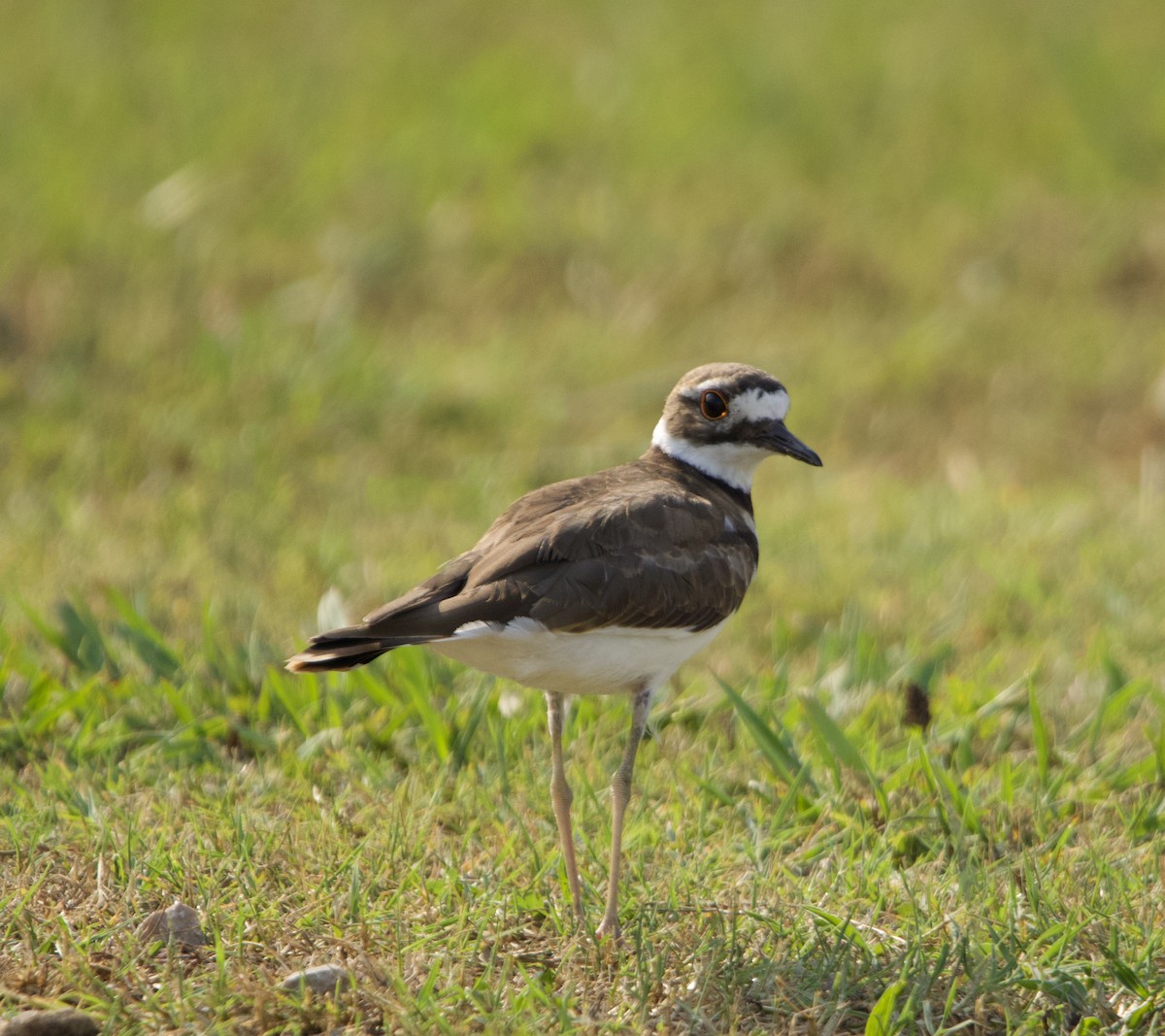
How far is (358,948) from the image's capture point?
3463mm

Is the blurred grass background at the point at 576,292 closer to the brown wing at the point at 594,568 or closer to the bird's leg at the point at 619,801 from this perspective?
the brown wing at the point at 594,568

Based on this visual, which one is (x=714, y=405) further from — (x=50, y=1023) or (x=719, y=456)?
(x=50, y=1023)

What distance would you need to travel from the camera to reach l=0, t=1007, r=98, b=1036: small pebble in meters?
3.09

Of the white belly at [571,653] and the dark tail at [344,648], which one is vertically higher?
the dark tail at [344,648]

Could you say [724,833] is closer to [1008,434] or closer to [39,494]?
[39,494]

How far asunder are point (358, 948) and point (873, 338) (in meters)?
6.18

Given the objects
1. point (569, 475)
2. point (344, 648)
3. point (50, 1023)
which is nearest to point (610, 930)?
point (344, 648)

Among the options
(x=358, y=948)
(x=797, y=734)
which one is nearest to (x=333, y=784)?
(x=358, y=948)

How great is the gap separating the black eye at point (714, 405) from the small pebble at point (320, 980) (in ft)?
6.23

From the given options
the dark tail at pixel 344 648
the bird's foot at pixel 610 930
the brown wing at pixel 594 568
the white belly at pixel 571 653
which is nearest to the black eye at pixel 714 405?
the brown wing at pixel 594 568

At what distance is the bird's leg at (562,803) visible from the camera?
3.75 meters

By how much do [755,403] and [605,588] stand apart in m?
0.90

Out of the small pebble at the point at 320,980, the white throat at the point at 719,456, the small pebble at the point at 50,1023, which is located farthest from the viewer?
the white throat at the point at 719,456

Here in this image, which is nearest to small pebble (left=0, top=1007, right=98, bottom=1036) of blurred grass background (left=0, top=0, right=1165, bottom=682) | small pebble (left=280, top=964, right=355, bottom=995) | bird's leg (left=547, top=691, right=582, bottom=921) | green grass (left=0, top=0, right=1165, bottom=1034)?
green grass (left=0, top=0, right=1165, bottom=1034)
